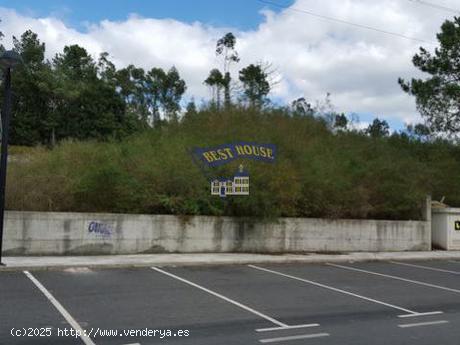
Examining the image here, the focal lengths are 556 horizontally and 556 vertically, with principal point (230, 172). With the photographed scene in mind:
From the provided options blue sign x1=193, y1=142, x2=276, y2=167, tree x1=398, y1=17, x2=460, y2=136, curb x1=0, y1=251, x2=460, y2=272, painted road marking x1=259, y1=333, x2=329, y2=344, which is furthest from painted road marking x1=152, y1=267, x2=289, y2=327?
tree x1=398, y1=17, x2=460, y2=136

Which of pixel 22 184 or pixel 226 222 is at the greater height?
pixel 22 184

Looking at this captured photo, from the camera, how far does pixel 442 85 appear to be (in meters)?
32.3

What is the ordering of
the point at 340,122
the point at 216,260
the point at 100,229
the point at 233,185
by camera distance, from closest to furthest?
the point at 216,260
the point at 100,229
the point at 233,185
the point at 340,122

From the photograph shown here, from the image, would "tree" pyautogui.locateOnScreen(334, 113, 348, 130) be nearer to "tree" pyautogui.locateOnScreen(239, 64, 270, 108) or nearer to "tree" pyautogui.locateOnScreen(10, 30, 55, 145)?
"tree" pyautogui.locateOnScreen(239, 64, 270, 108)

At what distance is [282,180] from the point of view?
1833cm

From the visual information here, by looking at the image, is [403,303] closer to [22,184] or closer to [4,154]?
[4,154]

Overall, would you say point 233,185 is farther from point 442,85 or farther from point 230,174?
point 442,85

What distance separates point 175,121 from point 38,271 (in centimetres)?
1271

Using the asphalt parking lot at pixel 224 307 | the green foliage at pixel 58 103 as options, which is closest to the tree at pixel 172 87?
the green foliage at pixel 58 103

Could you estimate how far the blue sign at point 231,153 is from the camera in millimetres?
17969

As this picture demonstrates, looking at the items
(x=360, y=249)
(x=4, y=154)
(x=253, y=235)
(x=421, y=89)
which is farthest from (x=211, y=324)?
(x=421, y=89)

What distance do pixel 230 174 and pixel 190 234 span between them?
2.34 metres

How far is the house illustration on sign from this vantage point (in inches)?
697

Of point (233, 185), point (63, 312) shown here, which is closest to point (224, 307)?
point (63, 312)
